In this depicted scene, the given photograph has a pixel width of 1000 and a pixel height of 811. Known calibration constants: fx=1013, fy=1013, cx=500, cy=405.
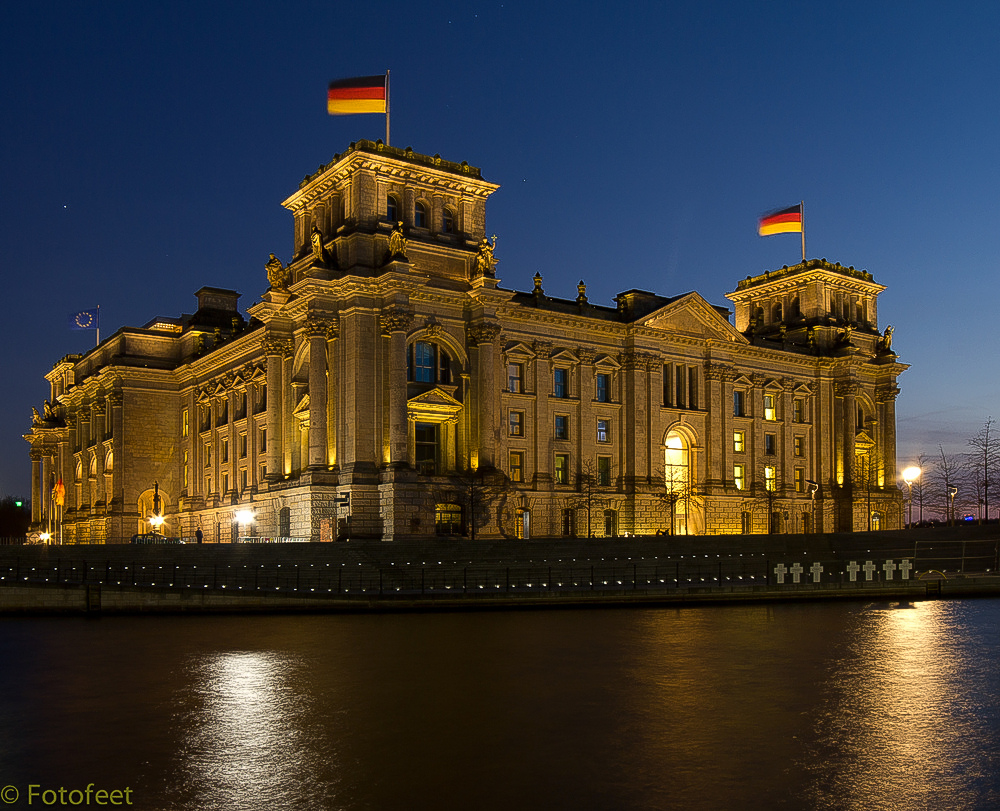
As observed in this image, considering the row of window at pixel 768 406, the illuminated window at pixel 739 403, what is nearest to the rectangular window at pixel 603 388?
the row of window at pixel 768 406

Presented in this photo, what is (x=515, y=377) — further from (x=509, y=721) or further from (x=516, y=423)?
(x=509, y=721)

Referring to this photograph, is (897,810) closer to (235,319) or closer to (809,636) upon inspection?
(809,636)

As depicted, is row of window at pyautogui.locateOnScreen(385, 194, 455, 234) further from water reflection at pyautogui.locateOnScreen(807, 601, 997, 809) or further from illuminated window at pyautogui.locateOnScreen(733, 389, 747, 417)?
water reflection at pyautogui.locateOnScreen(807, 601, 997, 809)

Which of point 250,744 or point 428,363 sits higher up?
point 428,363

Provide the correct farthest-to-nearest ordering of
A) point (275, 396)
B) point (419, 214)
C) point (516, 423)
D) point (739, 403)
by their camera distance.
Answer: point (739, 403), point (516, 423), point (275, 396), point (419, 214)

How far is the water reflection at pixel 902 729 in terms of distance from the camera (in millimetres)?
11477

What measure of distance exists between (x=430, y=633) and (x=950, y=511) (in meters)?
69.5

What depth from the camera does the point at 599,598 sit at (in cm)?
4003

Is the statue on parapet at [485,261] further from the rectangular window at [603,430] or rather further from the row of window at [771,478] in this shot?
the row of window at [771,478]

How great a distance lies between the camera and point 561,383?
3002 inches

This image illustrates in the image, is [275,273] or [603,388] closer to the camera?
[275,273]

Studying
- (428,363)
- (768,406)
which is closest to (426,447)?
(428,363)

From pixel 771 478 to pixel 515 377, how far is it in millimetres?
28157

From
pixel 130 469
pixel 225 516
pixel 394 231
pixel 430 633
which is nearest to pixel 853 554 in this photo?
pixel 394 231
